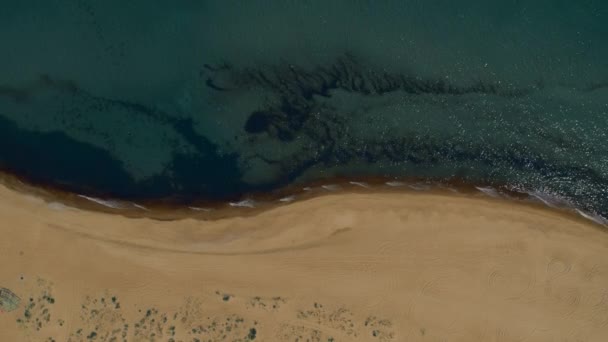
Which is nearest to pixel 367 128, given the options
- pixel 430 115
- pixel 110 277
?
pixel 430 115

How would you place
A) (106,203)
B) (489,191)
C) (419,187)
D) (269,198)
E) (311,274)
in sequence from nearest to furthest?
(311,274), (106,203), (269,198), (419,187), (489,191)

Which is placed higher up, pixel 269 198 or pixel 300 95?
pixel 300 95

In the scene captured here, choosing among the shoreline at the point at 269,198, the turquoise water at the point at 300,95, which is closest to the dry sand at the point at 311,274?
the shoreline at the point at 269,198

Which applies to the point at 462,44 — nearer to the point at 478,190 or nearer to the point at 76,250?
the point at 478,190

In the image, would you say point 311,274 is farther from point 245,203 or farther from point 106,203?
point 106,203

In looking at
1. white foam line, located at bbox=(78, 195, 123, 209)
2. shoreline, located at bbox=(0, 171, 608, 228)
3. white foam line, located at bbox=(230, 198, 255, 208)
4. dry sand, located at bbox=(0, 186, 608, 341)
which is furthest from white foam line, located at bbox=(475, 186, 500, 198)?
white foam line, located at bbox=(78, 195, 123, 209)

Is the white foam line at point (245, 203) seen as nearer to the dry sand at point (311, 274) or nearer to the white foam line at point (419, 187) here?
the dry sand at point (311, 274)

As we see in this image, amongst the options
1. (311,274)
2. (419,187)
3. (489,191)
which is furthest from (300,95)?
(489,191)
